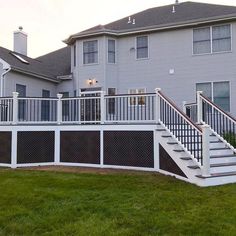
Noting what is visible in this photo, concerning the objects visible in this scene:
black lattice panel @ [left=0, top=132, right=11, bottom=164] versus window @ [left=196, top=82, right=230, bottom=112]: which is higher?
window @ [left=196, top=82, right=230, bottom=112]

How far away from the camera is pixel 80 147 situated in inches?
433

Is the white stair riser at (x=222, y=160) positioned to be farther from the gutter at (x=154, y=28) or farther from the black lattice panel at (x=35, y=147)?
the gutter at (x=154, y=28)

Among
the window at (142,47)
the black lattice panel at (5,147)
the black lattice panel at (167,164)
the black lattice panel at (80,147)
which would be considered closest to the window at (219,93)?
the window at (142,47)

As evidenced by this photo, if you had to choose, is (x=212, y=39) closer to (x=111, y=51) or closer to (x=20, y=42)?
(x=111, y=51)

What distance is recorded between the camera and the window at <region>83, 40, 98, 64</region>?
17.5 m

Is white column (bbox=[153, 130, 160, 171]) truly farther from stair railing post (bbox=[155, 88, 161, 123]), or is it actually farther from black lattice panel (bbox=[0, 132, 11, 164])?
black lattice panel (bbox=[0, 132, 11, 164])

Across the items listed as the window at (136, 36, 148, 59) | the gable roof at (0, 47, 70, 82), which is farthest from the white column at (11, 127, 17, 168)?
the window at (136, 36, 148, 59)

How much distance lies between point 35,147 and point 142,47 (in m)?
8.60

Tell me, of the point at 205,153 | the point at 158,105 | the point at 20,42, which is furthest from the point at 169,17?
the point at 205,153

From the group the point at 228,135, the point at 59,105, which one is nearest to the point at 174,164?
the point at 228,135

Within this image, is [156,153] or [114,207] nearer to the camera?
[114,207]

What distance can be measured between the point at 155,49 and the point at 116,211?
12.5m

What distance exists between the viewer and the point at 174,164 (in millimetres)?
8727

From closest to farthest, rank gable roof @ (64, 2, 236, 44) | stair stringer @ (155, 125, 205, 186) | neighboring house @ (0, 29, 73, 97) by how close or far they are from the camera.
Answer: stair stringer @ (155, 125, 205, 186)
gable roof @ (64, 2, 236, 44)
neighboring house @ (0, 29, 73, 97)
